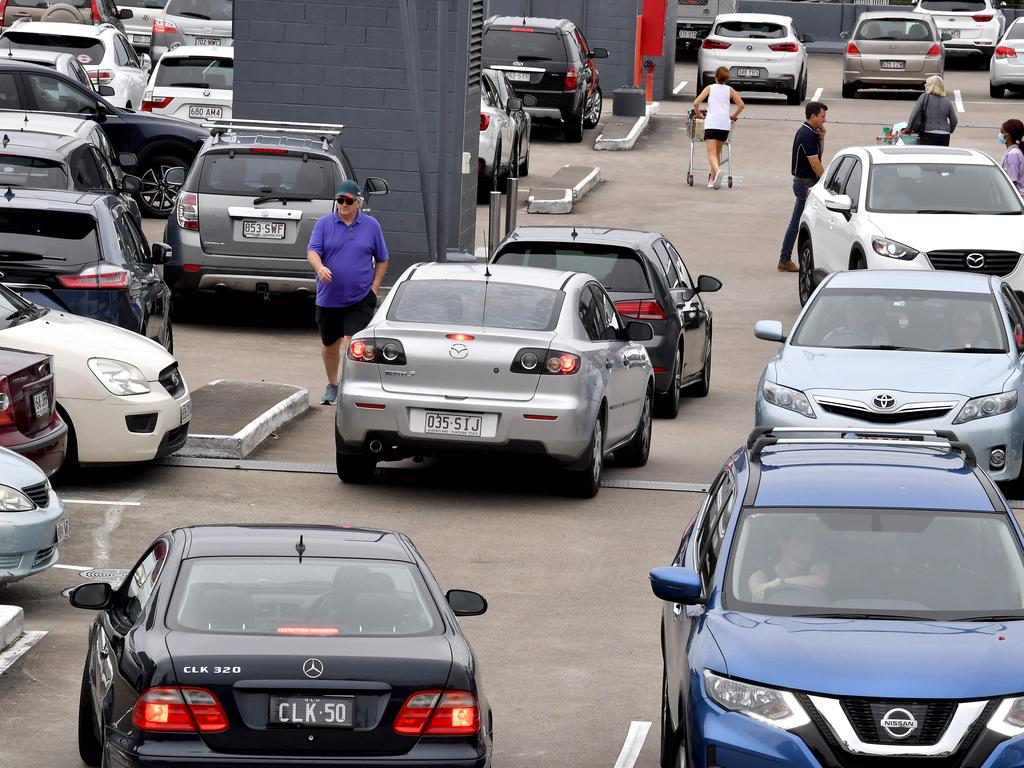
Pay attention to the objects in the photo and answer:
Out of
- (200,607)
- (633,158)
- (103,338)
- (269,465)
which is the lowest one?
(633,158)

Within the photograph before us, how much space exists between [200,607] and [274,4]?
652 inches

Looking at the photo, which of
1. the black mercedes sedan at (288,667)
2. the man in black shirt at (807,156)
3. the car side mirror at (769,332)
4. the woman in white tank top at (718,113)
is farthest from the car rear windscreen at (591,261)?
the woman in white tank top at (718,113)

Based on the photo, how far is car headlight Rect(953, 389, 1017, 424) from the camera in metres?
12.7

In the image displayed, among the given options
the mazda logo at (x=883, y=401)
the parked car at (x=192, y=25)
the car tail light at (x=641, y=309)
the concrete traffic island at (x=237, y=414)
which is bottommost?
the parked car at (x=192, y=25)

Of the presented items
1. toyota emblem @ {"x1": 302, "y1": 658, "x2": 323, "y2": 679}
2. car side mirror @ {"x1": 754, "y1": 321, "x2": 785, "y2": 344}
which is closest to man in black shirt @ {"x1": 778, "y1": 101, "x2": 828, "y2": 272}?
car side mirror @ {"x1": 754, "y1": 321, "x2": 785, "y2": 344}

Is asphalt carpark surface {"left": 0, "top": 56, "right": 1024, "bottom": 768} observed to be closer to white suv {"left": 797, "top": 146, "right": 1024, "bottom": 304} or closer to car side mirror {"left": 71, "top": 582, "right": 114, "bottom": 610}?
car side mirror {"left": 71, "top": 582, "right": 114, "bottom": 610}

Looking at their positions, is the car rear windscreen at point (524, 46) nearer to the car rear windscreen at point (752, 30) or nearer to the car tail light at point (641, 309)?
the car rear windscreen at point (752, 30)

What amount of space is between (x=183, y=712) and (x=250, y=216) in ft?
42.7

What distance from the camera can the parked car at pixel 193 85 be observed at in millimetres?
26859

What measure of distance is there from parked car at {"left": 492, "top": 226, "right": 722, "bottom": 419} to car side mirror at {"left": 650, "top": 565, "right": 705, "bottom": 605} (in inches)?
342

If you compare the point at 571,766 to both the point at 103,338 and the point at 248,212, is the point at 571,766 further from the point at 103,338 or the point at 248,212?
the point at 248,212

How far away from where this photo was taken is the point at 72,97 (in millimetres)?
24797

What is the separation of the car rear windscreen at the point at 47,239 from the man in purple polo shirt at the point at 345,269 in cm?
173

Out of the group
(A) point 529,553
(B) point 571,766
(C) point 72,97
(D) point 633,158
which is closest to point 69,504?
(A) point 529,553
